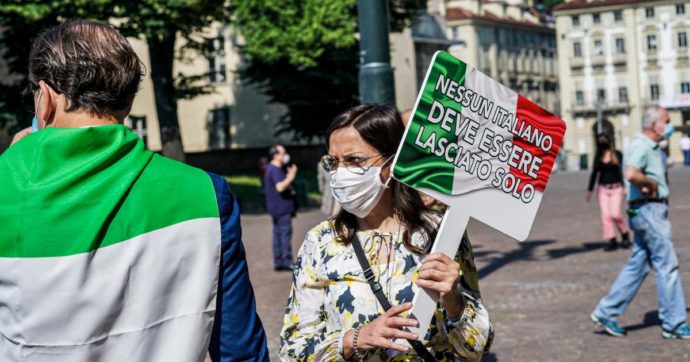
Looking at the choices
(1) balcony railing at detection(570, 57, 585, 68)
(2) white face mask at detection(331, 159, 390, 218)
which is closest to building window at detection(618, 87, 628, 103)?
(1) balcony railing at detection(570, 57, 585, 68)

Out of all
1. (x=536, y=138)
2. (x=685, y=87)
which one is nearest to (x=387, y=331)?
(x=536, y=138)

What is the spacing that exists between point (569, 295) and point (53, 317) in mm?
10525

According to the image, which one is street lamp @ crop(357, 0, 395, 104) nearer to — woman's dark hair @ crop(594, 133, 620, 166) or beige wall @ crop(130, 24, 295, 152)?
woman's dark hair @ crop(594, 133, 620, 166)

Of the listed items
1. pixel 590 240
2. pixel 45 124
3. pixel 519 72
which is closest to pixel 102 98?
pixel 45 124

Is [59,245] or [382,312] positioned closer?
[59,245]

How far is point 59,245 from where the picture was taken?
106 inches

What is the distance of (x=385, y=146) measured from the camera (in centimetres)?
398

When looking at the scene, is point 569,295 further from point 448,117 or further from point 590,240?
point 448,117

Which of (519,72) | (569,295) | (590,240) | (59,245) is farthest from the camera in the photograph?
(519,72)

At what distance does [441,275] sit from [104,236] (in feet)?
3.63

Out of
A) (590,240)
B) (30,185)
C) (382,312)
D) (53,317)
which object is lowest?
(590,240)

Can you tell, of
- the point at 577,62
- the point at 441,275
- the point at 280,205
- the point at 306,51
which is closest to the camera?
Answer: the point at 441,275

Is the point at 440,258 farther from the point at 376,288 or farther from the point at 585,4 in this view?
the point at 585,4

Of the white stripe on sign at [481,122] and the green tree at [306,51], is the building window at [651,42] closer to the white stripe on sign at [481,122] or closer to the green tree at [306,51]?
the green tree at [306,51]
